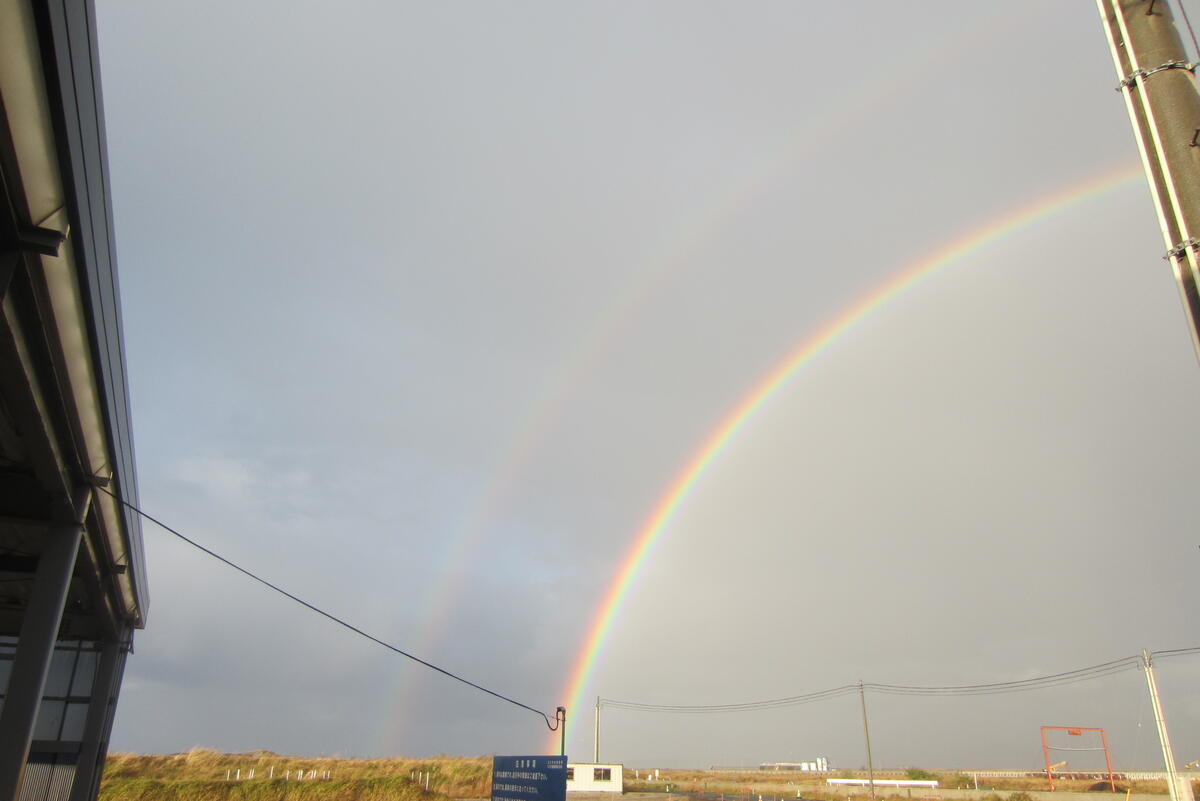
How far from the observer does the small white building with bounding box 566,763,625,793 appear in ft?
217

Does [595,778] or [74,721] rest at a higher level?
[74,721]

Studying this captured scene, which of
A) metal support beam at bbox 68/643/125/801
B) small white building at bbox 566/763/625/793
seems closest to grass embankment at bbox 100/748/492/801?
small white building at bbox 566/763/625/793

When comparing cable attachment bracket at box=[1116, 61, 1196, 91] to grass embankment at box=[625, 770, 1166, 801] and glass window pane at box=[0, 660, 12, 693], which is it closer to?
glass window pane at box=[0, 660, 12, 693]

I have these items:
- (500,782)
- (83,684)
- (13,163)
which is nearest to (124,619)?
(83,684)

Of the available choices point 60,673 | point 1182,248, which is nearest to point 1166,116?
point 1182,248

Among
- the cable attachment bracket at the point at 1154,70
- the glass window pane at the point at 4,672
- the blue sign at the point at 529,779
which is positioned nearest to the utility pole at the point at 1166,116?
the cable attachment bracket at the point at 1154,70

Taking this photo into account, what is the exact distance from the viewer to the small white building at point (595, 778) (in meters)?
66.1

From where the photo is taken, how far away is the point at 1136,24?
8.16m

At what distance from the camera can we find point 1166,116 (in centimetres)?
750

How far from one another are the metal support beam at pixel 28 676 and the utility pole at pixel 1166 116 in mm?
16013

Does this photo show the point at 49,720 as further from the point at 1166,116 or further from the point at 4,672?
the point at 1166,116

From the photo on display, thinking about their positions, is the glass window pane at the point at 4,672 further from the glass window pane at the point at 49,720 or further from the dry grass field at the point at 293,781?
the dry grass field at the point at 293,781

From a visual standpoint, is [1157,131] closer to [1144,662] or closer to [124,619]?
[124,619]

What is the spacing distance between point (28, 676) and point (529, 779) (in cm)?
1020
